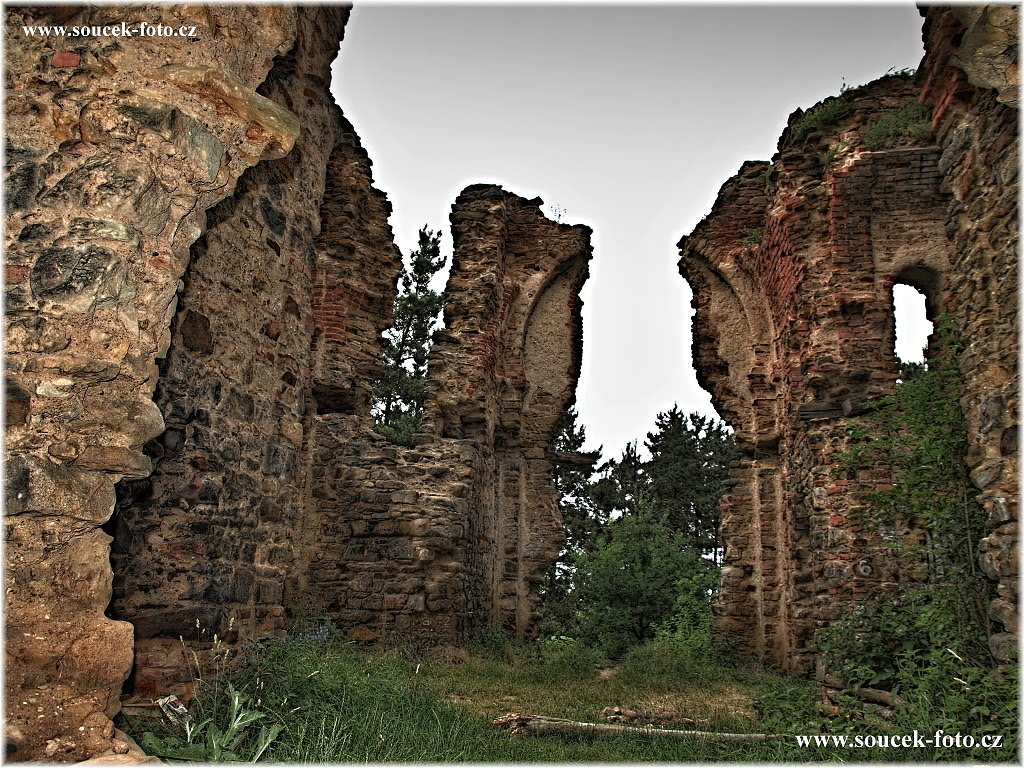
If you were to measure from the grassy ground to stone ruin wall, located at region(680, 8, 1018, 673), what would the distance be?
66.1 inches

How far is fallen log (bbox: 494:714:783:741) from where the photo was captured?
5238mm

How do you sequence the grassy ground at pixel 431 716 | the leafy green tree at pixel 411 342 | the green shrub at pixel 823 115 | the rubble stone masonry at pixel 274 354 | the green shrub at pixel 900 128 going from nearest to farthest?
the rubble stone masonry at pixel 274 354 → the grassy ground at pixel 431 716 → the green shrub at pixel 900 128 → the green shrub at pixel 823 115 → the leafy green tree at pixel 411 342

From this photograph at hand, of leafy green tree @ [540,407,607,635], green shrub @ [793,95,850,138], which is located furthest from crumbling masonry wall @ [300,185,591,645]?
leafy green tree @ [540,407,607,635]

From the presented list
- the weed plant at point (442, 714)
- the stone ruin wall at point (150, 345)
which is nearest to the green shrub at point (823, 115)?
the stone ruin wall at point (150, 345)

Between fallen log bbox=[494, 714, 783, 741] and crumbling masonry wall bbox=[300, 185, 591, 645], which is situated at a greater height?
crumbling masonry wall bbox=[300, 185, 591, 645]

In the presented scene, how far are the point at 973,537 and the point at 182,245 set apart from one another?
4821mm

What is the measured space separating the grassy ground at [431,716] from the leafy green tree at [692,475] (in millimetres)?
18802

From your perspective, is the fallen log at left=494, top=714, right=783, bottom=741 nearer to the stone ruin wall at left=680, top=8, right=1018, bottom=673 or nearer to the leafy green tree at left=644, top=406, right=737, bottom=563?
the stone ruin wall at left=680, top=8, right=1018, bottom=673

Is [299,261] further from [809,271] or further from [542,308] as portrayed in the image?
[542,308]

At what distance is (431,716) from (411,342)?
754 inches

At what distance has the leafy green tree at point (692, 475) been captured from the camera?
2645 cm

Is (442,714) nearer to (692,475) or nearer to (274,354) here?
(274,354)

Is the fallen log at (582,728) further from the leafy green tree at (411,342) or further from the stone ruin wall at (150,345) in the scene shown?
the leafy green tree at (411,342)

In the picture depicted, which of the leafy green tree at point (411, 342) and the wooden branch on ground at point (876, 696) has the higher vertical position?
the leafy green tree at point (411, 342)
